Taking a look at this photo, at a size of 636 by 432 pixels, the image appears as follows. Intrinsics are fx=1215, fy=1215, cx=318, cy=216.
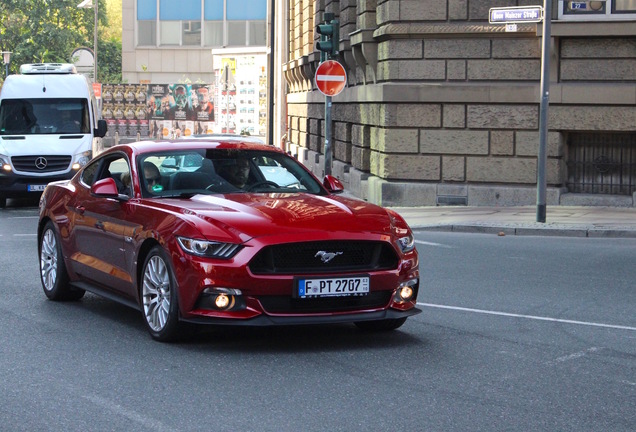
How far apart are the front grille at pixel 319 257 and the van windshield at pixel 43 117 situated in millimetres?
17393

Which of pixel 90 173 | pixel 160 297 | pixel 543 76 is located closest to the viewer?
pixel 160 297

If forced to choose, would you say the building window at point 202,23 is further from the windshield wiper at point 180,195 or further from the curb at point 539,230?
the windshield wiper at point 180,195

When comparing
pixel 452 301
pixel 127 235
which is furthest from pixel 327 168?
pixel 127 235

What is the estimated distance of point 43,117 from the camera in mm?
24547

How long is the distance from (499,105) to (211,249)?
1472 cm

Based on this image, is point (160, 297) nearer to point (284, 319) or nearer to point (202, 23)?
point (284, 319)

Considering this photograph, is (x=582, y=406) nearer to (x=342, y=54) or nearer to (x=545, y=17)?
(x=545, y=17)

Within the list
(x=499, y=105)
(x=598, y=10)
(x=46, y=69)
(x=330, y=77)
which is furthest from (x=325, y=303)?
(x=46, y=69)

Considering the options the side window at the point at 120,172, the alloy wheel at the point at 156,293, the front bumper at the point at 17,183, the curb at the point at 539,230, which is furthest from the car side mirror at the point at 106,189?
the front bumper at the point at 17,183

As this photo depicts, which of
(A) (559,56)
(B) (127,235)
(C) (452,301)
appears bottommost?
(C) (452,301)

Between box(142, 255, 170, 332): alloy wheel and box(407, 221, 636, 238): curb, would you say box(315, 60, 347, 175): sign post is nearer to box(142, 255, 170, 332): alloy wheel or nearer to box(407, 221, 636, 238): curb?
box(407, 221, 636, 238): curb

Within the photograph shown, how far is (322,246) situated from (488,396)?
5.64 ft

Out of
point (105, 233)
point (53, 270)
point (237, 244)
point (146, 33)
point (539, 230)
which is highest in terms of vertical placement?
point (146, 33)

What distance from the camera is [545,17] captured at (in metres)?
18.6
